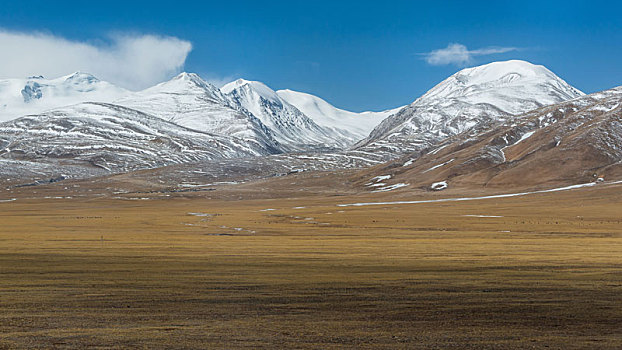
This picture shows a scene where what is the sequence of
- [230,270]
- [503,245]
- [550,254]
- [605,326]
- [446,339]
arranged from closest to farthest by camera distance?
1. [446,339]
2. [605,326]
3. [230,270]
4. [550,254]
5. [503,245]

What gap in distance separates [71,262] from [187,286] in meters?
12.0

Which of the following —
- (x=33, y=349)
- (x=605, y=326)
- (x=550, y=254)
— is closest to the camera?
(x=33, y=349)

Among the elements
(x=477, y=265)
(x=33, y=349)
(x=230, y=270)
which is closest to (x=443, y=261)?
(x=477, y=265)

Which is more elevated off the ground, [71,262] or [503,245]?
[71,262]

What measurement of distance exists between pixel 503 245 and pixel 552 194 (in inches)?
5215

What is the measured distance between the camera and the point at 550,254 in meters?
41.1

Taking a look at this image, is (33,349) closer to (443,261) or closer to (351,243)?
(443,261)

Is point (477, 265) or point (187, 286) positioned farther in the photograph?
point (477, 265)

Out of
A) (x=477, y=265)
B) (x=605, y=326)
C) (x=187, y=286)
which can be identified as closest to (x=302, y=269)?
(x=187, y=286)

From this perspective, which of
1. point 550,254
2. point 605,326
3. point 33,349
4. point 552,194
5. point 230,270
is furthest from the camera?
point 552,194

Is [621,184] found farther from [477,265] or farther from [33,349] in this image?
[33,349]

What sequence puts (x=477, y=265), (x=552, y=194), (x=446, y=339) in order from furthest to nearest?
1. (x=552, y=194)
2. (x=477, y=265)
3. (x=446, y=339)

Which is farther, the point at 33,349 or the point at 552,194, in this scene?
the point at 552,194

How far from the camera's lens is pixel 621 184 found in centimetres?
17262
